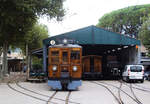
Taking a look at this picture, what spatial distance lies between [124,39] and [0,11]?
13080 millimetres

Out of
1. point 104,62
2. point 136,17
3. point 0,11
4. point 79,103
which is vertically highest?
point 136,17

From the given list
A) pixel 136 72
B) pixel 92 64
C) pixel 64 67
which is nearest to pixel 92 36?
pixel 92 64

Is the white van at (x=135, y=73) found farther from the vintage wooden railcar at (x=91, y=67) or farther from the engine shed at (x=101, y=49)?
the vintage wooden railcar at (x=91, y=67)

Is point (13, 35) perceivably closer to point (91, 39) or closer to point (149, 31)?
A: point (91, 39)

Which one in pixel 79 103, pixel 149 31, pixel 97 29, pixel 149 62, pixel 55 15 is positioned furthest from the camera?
pixel 149 62

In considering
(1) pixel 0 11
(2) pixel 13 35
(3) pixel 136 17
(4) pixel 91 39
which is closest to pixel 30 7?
(1) pixel 0 11

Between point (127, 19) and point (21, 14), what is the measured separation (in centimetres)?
3040

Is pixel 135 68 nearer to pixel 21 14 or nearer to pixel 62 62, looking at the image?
pixel 62 62

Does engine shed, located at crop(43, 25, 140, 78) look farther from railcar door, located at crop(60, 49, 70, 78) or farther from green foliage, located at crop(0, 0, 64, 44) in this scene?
railcar door, located at crop(60, 49, 70, 78)

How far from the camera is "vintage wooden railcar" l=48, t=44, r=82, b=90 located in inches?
610

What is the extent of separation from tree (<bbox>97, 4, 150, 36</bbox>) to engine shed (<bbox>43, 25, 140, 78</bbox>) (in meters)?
12.2

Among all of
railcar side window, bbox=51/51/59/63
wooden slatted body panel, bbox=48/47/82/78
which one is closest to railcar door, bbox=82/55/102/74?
wooden slatted body panel, bbox=48/47/82/78

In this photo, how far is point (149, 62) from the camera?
44.3 meters

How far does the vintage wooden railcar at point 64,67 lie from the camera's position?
15.5 metres
